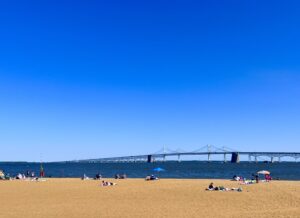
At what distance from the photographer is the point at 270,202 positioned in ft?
74.9

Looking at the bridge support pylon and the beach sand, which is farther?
the bridge support pylon

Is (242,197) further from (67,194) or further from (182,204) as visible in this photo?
(67,194)

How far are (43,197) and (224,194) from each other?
13.3 metres

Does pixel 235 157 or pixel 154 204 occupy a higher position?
pixel 154 204

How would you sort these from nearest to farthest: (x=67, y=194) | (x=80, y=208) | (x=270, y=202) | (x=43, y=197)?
(x=80, y=208) → (x=270, y=202) → (x=43, y=197) → (x=67, y=194)

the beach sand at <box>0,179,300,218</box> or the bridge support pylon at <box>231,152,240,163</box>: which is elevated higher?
the beach sand at <box>0,179,300,218</box>

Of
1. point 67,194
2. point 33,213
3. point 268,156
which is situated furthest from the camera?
Answer: point 268,156

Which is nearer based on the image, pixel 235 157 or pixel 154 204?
pixel 154 204

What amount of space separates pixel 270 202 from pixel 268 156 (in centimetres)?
17466

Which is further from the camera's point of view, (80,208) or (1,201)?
(1,201)

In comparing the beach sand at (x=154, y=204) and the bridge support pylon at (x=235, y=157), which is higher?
the beach sand at (x=154, y=204)

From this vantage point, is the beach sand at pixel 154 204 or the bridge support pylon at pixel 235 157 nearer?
the beach sand at pixel 154 204

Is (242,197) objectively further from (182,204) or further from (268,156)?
(268,156)

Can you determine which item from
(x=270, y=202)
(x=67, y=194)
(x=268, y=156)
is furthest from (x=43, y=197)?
(x=268, y=156)
